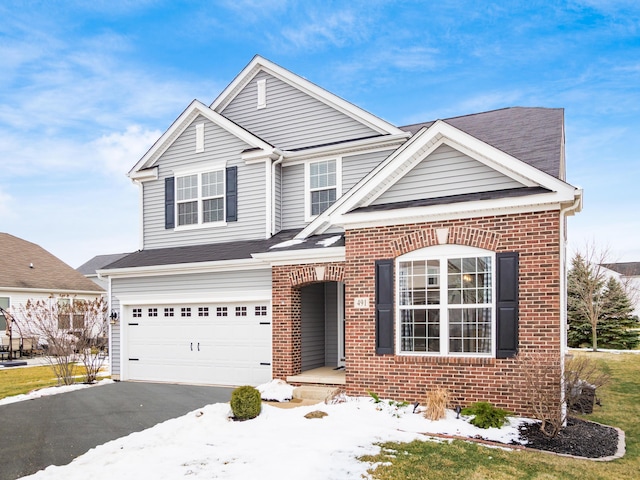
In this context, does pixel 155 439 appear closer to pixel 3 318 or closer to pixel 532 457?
pixel 532 457

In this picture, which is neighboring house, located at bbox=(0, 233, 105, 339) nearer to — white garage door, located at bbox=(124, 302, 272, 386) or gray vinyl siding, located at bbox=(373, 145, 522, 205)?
white garage door, located at bbox=(124, 302, 272, 386)

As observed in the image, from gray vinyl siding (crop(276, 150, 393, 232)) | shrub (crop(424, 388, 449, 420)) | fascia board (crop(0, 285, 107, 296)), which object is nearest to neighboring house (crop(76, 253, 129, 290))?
fascia board (crop(0, 285, 107, 296))

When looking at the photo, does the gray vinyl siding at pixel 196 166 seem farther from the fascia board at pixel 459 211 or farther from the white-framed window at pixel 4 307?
the white-framed window at pixel 4 307

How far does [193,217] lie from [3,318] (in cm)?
1715

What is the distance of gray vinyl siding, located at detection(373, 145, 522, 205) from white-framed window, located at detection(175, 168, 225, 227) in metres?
6.56

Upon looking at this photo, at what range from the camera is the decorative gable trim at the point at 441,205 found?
28.5 ft

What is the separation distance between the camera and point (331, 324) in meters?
13.8

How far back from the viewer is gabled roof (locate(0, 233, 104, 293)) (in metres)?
27.5

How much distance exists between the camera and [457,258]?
9.50 meters

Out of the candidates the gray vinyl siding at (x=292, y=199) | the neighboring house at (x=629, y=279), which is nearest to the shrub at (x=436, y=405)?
the gray vinyl siding at (x=292, y=199)

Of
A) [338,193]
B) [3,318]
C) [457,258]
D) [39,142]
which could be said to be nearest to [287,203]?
[338,193]

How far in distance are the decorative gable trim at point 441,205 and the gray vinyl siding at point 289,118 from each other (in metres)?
4.42

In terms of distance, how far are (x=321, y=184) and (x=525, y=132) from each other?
5690 mm

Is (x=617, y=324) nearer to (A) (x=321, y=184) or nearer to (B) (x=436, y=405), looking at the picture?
(A) (x=321, y=184)
